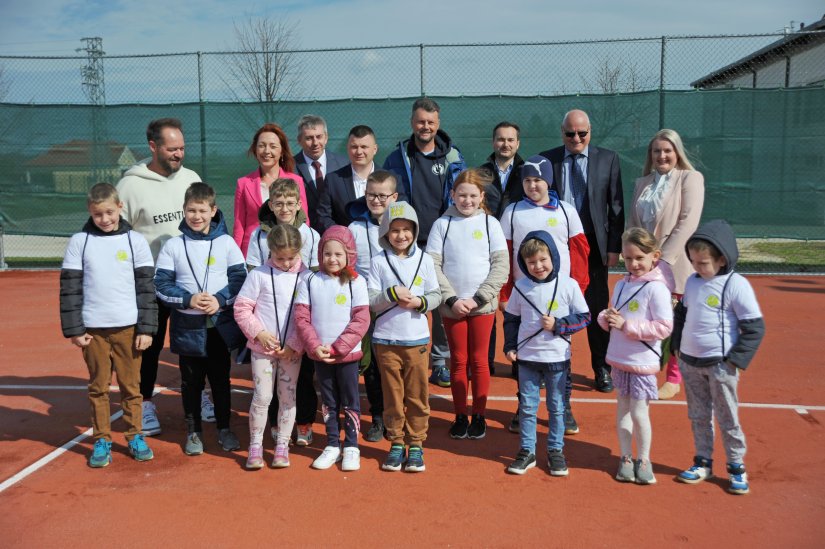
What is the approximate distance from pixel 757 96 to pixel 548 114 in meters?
2.79

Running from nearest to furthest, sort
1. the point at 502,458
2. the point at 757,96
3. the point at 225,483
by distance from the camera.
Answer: the point at 225,483, the point at 502,458, the point at 757,96

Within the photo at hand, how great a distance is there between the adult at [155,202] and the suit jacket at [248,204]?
39cm

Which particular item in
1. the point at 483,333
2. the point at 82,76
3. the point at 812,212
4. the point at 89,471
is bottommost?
the point at 89,471

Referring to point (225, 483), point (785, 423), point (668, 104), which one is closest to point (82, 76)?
point (668, 104)

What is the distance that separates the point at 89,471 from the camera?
4250mm

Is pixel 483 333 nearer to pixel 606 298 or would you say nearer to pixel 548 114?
pixel 606 298

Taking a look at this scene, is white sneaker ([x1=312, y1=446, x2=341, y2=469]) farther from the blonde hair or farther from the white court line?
the blonde hair

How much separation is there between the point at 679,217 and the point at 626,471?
207 cm

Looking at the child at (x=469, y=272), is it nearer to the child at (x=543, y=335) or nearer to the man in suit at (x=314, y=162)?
the child at (x=543, y=335)

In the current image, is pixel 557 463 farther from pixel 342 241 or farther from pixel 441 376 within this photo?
pixel 441 376

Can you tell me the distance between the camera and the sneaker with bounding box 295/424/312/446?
4.64m

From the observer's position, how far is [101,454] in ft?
14.2

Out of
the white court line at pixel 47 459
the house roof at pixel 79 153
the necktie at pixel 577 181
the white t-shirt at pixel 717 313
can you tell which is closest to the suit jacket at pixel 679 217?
the necktie at pixel 577 181

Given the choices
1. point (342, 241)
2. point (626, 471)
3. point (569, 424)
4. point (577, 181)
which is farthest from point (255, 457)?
point (577, 181)
